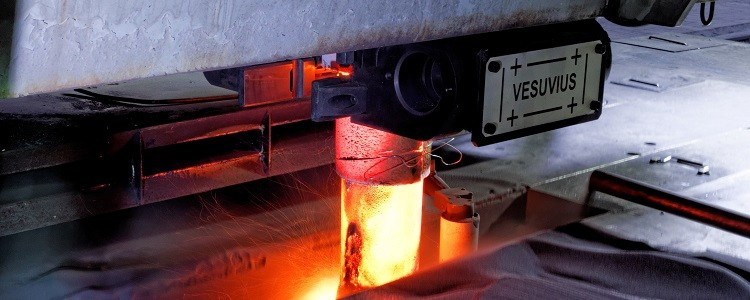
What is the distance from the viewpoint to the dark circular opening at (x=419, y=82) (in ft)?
7.98

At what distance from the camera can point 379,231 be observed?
9.05 ft

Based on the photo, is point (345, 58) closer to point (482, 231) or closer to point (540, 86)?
point (540, 86)

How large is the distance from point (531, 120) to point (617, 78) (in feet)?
13.0

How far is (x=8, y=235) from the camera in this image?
3457 mm

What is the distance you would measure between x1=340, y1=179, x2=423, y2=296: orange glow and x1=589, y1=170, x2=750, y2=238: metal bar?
4.01 feet

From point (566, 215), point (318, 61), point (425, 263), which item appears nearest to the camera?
point (318, 61)

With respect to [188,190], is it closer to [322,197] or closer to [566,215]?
[322,197]

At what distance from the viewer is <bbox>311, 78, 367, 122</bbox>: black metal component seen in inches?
91.8

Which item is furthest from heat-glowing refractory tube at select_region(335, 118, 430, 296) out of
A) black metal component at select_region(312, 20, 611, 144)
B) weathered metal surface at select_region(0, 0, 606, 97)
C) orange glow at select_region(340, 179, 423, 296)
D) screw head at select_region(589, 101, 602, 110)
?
weathered metal surface at select_region(0, 0, 606, 97)

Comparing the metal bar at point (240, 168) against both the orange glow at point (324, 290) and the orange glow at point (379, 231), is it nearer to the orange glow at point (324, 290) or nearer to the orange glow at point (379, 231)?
the orange glow at point (324, 290)

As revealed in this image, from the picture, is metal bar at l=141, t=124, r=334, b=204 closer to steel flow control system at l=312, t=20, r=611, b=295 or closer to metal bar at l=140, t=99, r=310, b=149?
metal bar at l=140, t=99, r=310, b=149

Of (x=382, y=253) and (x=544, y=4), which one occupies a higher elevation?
(x=544, y=4)

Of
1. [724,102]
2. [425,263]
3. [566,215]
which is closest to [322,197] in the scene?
[425,263]

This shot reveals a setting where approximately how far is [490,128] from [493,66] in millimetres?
155
